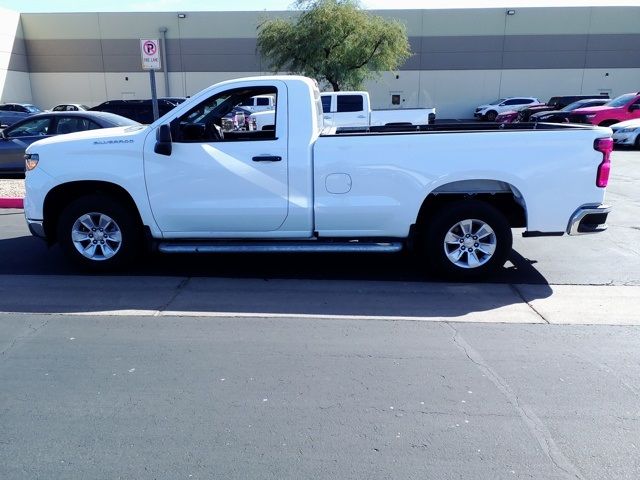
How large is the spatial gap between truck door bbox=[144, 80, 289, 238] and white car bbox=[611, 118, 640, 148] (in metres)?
17.6

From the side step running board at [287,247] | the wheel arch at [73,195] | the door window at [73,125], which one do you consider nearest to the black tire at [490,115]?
the door window at [73,125]

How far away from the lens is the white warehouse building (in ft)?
131

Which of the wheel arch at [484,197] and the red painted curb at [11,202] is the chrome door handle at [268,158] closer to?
the wheel arch at [484,197]

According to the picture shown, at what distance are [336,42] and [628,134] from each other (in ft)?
49.2

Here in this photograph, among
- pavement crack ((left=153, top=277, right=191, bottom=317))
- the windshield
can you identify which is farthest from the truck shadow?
the windshield

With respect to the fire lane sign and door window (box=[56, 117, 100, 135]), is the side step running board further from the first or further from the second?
door window (box=[56, 117, 100, 135])

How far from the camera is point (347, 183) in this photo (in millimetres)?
5711

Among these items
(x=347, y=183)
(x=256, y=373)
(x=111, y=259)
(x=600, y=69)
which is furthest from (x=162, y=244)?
(x=600, y=69)

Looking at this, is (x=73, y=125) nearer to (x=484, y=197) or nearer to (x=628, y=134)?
(x=484, y=197)

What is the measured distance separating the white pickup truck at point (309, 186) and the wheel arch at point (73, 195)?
2cm

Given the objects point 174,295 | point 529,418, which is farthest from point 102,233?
point 529,418

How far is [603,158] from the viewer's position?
18.0ft

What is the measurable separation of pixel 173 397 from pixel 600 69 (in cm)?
4560

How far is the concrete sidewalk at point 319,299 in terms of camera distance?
16.7 ft
